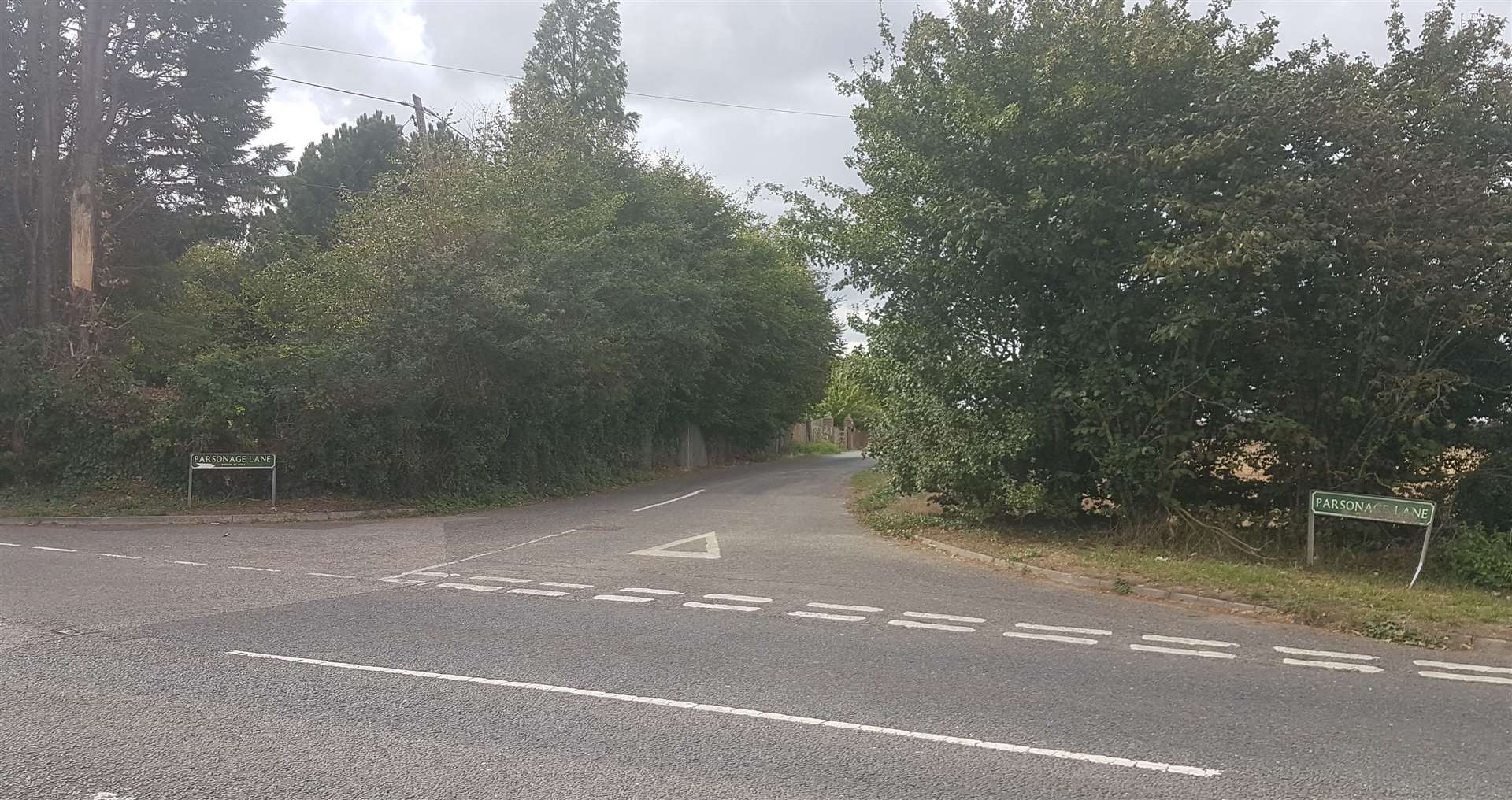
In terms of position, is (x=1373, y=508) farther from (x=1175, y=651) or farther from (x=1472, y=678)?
(x=1175, y=651)

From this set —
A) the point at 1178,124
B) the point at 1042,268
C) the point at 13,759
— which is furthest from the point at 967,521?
the point at 13,759

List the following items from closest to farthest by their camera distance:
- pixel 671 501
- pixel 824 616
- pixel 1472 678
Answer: pixel 1472 678 < pixel 824 616 < pixel 671 501

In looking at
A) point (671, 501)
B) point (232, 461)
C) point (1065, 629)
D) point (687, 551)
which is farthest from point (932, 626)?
point (232, 461)

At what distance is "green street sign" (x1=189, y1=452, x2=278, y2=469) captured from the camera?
1603 centimetres

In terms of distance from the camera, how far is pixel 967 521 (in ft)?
44.8

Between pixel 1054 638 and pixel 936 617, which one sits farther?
pixel 936 617

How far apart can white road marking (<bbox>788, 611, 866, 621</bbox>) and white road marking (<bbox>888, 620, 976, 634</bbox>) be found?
1.04 feet

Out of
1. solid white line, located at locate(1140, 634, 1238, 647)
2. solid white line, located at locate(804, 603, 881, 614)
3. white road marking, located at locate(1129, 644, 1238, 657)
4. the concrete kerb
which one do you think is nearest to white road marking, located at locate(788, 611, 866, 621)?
solid white line, located at locate(804, 603, 881, 614)

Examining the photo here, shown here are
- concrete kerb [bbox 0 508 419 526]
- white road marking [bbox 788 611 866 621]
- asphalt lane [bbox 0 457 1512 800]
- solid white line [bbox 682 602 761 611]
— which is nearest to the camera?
asphalt lane [bbox 0 457 1512 800]

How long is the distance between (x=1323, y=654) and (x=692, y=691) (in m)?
4.86

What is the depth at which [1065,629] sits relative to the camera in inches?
304

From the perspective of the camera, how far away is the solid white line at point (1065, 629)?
7574mm

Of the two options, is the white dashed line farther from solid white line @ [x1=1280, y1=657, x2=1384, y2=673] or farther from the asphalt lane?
solid white line @ [x1=1280, y1=657, x2=1384, y2=673]

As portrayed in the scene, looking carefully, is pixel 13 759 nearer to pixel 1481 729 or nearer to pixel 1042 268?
pixel 1481 729
